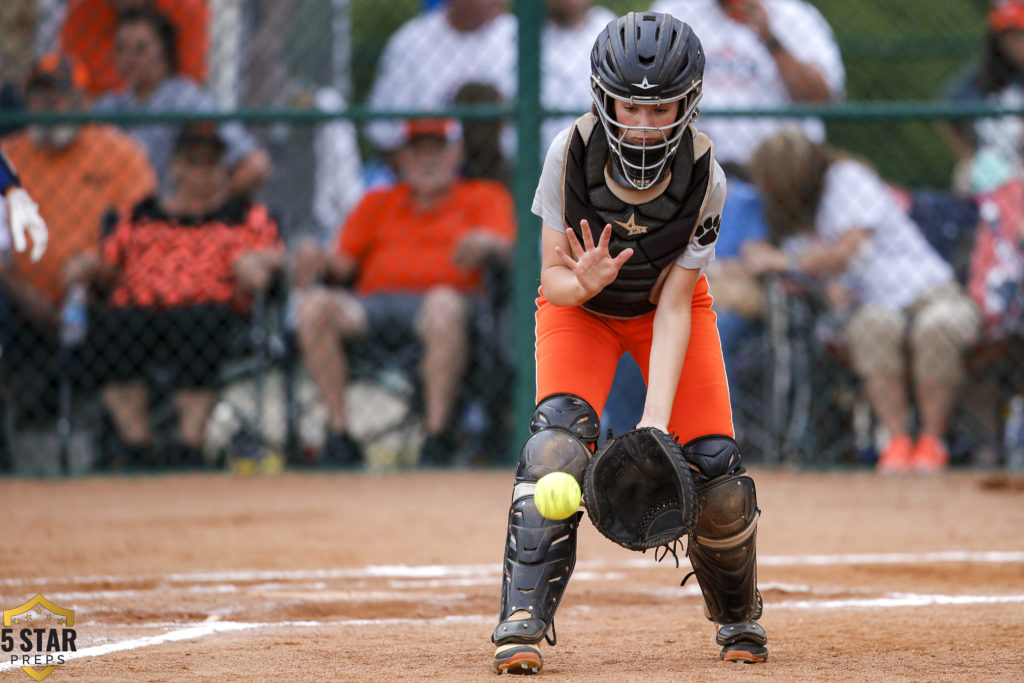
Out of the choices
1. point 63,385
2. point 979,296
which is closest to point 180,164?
point 63,385

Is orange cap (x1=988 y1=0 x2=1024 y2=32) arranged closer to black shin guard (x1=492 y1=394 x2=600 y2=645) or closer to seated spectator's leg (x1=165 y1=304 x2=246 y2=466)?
seated spectator's leg (x1=165 y1=304 x2=246 y2=466)

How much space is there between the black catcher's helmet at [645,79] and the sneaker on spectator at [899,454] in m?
4.83

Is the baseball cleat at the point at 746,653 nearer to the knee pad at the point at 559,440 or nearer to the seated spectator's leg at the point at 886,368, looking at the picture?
the knee pad at the point at 559,440

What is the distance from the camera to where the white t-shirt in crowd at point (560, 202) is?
341 cm

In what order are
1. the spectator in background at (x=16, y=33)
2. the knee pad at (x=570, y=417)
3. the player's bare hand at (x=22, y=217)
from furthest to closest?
the spectator in background at (x=16, y=33) < the player's bare hand at (x=22, y=217) < the knee pad at (x=570, y=417)

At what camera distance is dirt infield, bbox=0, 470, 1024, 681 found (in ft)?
10.9

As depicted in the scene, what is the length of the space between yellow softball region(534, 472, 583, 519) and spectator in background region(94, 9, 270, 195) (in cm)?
600

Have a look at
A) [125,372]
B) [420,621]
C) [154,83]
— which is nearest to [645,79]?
[420,621]

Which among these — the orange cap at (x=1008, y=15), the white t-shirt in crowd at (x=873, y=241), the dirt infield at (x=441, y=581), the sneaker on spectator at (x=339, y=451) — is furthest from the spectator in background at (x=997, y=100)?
the sneaker on spectator at (x=339, y=451)

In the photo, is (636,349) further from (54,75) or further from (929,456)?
(54,75)

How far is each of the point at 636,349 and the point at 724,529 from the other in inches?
23.2

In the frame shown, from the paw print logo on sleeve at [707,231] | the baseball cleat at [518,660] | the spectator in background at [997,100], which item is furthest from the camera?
the spectator in background at [997,100]

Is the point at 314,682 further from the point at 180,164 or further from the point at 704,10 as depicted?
the point at 704,10

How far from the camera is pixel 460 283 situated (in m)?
7.91
